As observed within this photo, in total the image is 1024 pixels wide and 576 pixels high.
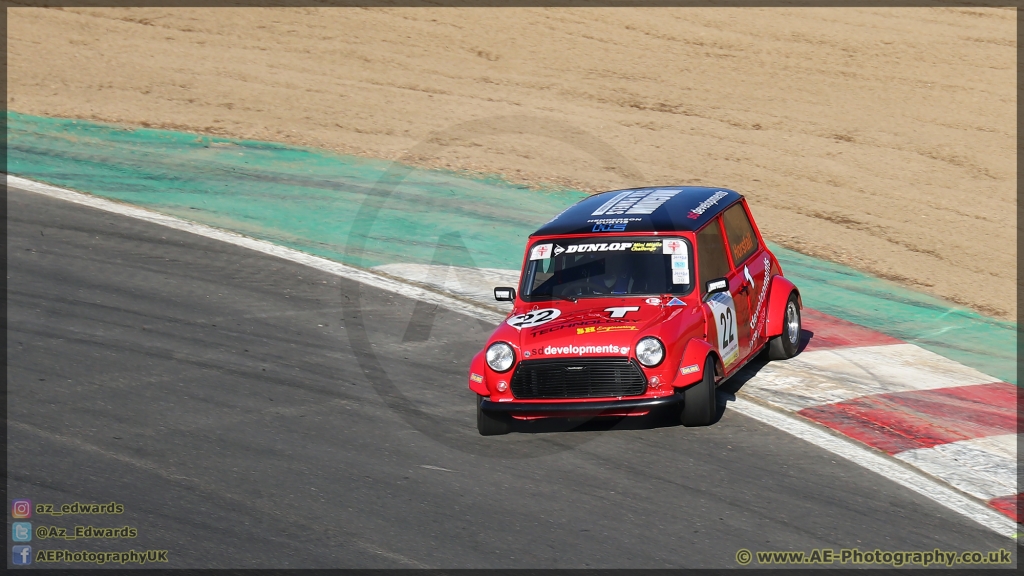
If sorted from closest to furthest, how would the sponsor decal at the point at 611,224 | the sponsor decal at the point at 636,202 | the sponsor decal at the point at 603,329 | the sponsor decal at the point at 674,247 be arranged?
the sponsor decal at the point at 603,329 → the sponsor decal at the point at 674,247 → the sponsor decal at the point at 611,224 → the sponsor decal at the point at 636,202

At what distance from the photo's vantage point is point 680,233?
8156 mm

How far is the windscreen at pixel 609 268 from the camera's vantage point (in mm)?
8062

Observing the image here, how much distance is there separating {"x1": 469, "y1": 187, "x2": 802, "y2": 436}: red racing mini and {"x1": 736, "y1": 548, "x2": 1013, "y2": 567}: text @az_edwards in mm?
1614

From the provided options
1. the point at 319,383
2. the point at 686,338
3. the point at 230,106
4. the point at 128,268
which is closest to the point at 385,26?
the point at 230,106

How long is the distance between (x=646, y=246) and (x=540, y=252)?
2.67 feet

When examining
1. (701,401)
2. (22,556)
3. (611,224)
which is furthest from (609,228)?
(22,556)

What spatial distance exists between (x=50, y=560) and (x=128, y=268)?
18.8ft

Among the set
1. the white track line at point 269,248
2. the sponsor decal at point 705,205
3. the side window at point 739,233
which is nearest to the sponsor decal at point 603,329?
the sponsor decal at point 705,205

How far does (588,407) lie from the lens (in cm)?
725

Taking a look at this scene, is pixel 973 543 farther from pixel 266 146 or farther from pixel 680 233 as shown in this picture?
pixel 266 146

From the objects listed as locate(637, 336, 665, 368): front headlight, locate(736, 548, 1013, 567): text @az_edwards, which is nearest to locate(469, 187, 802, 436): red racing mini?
locate(637, 336, 665, 368): front headlight

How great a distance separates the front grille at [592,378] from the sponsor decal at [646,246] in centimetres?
118

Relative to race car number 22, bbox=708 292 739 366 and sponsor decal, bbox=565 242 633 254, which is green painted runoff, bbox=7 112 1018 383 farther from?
sponsor decal, bbox=565 242 633 254

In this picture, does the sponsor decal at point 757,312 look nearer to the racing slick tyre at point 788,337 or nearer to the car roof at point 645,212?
the racing slick tyre at point 788,337
